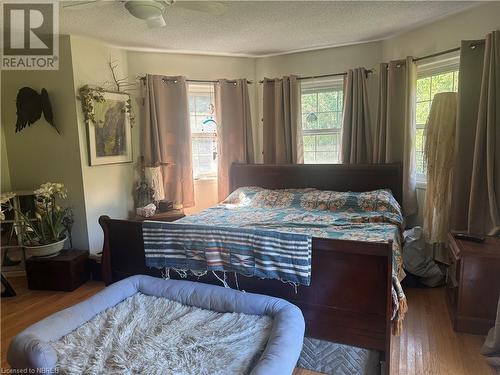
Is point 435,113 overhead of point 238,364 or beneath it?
overhead

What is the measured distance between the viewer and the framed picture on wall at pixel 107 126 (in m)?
3.42

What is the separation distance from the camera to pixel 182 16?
287 centimetres

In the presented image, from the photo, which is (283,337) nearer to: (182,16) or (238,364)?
(238,364)

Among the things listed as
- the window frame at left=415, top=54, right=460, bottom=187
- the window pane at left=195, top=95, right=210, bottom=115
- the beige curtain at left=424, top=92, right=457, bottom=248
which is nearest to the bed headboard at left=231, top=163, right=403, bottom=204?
the window frame at left=415, top=54, right=460, bottom=187

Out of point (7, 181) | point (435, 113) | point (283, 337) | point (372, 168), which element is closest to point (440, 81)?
point (435, 113)

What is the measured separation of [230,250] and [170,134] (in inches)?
92.9

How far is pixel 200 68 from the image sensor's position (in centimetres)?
421

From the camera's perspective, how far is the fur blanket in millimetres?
1494

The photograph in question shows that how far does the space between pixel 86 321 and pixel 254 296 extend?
3.07 ft

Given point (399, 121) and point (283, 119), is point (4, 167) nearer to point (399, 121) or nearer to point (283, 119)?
point (283, 119)

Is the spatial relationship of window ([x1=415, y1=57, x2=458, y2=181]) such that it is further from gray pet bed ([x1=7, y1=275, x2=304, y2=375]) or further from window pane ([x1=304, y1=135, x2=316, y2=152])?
gray pet bed ([x1=7, y1=275, x2=304, y2=375])

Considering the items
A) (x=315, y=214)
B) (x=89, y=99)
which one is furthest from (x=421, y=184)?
(x=89, y=99)

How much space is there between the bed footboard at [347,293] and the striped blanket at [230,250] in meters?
0.10

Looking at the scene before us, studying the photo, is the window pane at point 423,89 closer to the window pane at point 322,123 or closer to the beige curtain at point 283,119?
the window pane at point 322,123
